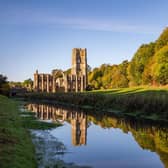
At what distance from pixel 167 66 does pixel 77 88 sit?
7791cm

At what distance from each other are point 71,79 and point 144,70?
63227mm

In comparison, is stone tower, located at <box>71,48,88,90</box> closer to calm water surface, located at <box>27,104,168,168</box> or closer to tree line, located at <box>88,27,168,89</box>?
tree line, located at <box>88,27,168,89</box>

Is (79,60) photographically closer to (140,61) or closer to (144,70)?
(140,61)

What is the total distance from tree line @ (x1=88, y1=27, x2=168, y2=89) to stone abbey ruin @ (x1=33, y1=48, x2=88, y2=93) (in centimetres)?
803

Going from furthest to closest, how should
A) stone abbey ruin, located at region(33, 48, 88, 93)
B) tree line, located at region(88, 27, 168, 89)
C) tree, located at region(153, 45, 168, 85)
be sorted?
stone abbey ruin, located at region(33, 48, 88, 93)
tree line, located at region(88, 27, 168, 89)
tree, located at region(153, 45, 168, 85)

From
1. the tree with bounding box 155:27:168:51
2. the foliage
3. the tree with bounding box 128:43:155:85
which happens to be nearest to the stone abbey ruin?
the tree with bounding box 128:43:155:85

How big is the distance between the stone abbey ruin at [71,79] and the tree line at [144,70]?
803cm

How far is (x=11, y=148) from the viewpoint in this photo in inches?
659

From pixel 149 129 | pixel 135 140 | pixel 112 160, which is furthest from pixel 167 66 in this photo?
pixel 112 160

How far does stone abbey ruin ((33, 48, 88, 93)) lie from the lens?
15500 centimetres

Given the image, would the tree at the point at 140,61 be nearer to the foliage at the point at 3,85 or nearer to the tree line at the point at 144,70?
the tree line at the point at 144,70

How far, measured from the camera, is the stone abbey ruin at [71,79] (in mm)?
155000

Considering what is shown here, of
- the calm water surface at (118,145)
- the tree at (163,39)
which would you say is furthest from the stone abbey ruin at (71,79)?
the calm water surface at (118,145)

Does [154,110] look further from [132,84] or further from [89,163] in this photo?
[132,84]
